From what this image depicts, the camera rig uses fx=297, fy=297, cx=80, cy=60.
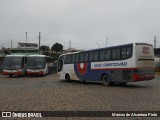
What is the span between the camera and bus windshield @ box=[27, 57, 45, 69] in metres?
40.8

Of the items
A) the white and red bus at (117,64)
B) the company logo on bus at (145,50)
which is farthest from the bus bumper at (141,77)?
the company logo on bus at (145,50)

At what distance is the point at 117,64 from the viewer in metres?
21.7

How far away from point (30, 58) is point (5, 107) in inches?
1175

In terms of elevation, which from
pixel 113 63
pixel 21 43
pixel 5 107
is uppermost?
pixel 21 43

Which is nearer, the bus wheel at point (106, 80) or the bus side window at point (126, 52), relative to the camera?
the bus side window at point (126, 52)

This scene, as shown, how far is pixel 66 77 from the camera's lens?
98.7 feet

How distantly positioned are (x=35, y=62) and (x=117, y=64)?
21120 mm

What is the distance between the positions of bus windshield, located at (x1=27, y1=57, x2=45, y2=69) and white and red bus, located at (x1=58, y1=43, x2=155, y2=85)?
1406 centimetres

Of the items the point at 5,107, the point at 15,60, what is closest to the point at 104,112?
the point at 5,107

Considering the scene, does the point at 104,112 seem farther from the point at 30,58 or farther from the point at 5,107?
the point at 30,58

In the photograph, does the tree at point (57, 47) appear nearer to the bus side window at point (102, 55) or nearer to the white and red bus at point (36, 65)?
the white and red bus at point (36, 65)

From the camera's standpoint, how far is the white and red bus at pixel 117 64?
2052 cm

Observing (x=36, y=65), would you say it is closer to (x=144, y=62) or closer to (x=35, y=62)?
(x=35, y=62)

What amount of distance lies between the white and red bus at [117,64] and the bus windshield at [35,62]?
14.1 m
